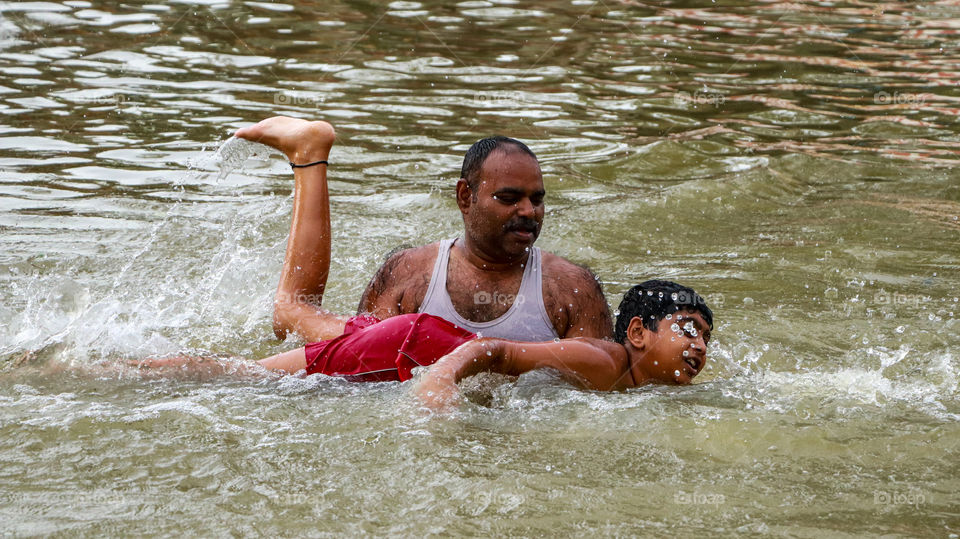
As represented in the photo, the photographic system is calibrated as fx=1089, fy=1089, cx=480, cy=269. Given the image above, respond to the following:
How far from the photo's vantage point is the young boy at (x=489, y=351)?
13.8ft

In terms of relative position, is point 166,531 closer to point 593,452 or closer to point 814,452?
point 593,452

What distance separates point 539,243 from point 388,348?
296 cm

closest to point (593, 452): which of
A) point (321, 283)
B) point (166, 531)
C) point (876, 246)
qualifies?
point (166, 531)

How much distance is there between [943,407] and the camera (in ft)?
14.5

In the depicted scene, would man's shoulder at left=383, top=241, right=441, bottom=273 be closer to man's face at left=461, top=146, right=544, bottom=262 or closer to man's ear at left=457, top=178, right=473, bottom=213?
man's ear at left=457, top=178, right=473, bottom=213

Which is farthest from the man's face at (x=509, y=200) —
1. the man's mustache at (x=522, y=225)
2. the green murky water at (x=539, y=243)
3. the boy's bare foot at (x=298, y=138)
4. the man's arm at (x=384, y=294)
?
the boy's bare foot at (x=298, y=138)

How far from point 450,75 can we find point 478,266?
7.14 m

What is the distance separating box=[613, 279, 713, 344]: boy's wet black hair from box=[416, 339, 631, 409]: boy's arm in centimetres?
18

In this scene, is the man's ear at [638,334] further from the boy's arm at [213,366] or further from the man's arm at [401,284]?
the boy's arm at [213,366]

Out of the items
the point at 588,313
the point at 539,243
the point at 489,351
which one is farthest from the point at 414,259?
the point at 539,243

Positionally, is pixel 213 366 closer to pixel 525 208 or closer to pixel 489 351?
pixel 489 351

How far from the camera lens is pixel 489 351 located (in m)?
4.20

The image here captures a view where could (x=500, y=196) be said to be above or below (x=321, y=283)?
above

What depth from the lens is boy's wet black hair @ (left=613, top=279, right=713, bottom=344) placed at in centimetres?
473
